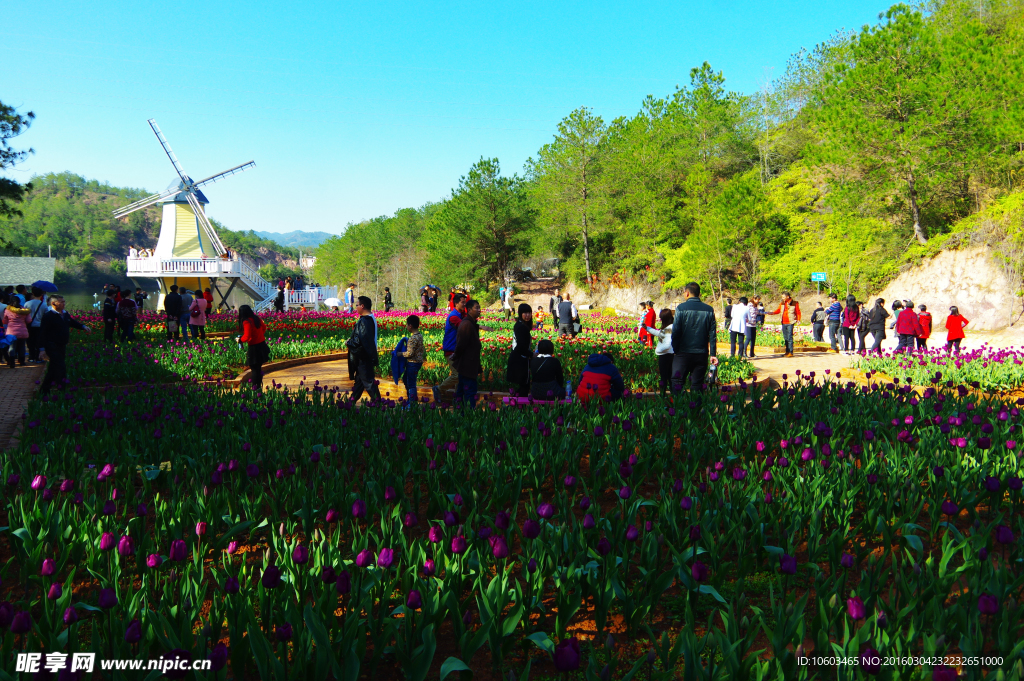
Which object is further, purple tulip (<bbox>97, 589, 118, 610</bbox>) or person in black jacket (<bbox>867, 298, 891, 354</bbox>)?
person in black jacket (<bbox>867, 298, 891, 354</bbox>)

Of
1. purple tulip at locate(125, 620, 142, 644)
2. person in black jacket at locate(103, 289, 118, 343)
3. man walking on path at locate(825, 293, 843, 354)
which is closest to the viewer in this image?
purple tulip at locate(125, 620, 142, 644)

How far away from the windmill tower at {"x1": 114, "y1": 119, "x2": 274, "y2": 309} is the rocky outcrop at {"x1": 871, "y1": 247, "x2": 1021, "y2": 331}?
117ft

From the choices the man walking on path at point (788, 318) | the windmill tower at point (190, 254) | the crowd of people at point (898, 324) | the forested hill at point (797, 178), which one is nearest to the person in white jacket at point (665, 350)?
the crowd of people at point (898, 324)

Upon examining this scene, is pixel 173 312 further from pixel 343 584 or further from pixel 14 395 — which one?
pixel 343 584

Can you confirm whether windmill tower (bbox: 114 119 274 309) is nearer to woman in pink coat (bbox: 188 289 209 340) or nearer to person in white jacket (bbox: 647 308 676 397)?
woman in pink coat (bbox: 188 289 209 340)

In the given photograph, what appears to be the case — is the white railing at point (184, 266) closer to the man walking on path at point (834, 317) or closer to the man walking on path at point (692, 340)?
the man walking on path at point (834, 317)

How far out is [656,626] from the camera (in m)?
2.93

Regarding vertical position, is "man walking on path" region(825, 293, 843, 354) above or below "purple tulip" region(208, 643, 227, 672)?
above

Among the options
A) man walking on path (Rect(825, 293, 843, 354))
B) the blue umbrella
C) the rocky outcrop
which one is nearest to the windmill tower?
the blue umbrella

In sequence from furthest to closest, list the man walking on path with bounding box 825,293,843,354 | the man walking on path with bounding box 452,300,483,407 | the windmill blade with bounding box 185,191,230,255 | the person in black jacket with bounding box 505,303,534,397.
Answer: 1. the windmill blade with bounding box 185,191,230,255
2. the man walking on path with bounding box 825,293,843,354
3. the person in black jacket with bounding box 505,303,534,397
4. the man walking on path with bounding box 452,300,483,407

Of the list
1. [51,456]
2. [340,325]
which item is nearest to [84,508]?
[51,456]

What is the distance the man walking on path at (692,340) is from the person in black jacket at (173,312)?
533 inches

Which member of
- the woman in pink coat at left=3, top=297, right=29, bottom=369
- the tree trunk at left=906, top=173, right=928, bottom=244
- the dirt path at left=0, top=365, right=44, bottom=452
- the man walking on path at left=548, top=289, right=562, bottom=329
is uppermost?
the tree trunk at left=906, top=173, right=928, bottom=244

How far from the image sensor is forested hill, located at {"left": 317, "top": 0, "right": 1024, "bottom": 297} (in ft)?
80.9
